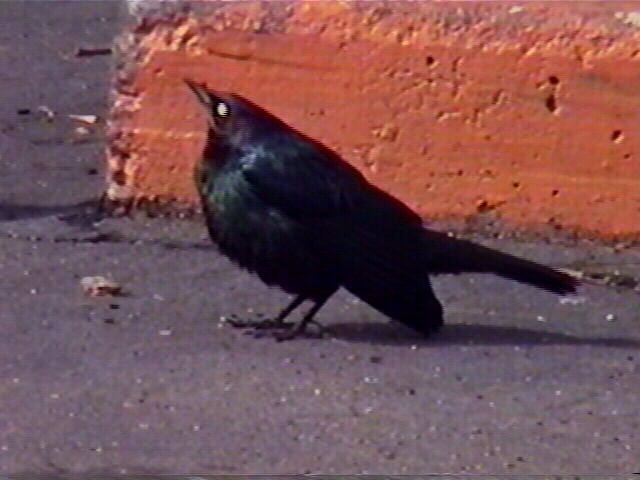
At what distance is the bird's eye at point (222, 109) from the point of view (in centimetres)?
641

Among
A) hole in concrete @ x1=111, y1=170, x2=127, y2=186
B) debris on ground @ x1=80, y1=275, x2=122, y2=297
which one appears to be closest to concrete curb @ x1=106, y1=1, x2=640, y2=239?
hole in concrete @ x1=111, y1=170, x2=127, y2=186

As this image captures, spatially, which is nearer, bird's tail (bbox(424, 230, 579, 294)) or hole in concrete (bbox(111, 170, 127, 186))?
bird's tail (bbox(424, 230, 579, 294))

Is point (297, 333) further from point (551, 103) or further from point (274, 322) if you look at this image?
point (551, 103)

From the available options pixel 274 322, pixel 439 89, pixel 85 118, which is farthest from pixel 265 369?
pixel 85 118

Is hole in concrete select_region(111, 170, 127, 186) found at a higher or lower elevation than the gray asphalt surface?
lower

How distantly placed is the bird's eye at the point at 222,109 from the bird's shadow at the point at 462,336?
2.55ft

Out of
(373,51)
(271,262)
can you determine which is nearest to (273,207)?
(271,262)

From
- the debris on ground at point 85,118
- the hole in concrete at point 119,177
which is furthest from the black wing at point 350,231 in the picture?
the debris on ground at point 85,118

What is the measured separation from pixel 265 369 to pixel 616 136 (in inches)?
89.2

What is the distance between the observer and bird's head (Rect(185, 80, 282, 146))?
6.39m

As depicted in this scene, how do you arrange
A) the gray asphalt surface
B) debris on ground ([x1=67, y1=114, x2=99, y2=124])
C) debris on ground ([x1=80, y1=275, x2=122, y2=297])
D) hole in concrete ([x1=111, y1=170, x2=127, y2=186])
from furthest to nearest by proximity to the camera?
1. debris on ground ([x1=67, y1=114, x2=99, y2=124])
2. hole in concrete ([x1=111, y1=170, x2=127, y2=186])
3. debris on ground ([x1=80, y1=275, x2=122, y2=297])
4. the gray asphalt surface

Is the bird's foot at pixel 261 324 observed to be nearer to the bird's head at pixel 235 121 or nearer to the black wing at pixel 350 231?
the black wing at pixel 350 231

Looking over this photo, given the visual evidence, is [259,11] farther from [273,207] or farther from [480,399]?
[480,399]

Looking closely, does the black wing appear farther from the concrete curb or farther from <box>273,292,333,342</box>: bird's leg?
the concrete curb
